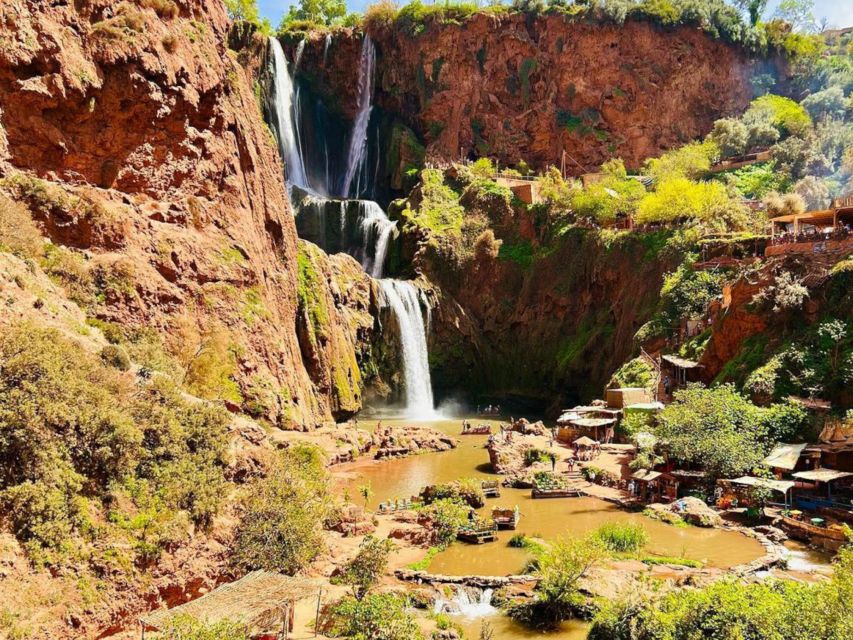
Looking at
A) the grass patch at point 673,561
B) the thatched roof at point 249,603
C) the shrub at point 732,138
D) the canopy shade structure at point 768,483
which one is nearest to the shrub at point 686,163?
the shrub at point 732,138

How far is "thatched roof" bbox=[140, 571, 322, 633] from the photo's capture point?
12938mm

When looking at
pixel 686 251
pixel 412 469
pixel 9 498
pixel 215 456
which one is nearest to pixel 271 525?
pixel 215 456

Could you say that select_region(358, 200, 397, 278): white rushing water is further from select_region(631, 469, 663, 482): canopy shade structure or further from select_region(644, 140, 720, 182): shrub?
select_region(631, 469, 663, 482): canopy shade structure

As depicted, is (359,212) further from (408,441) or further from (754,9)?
(754,9)

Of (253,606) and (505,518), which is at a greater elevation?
(253,606)

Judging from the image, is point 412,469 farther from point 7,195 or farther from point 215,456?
point 7,195

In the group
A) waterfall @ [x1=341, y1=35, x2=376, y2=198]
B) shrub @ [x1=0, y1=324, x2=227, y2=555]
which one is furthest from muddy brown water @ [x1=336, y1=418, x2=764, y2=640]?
waterfall @ [x1=341, y1=35, x2=376, y2=198]

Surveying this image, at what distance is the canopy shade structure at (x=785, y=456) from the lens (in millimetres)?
25328

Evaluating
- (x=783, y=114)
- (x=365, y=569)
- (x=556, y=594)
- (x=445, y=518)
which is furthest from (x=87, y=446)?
(x=783, y=114)

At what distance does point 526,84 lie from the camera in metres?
71.1

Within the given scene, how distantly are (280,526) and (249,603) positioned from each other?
3637 millimetres

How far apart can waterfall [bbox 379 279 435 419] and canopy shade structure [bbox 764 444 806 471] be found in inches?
1154

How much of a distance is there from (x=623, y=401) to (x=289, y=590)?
2820cm

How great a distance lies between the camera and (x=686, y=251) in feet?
151
